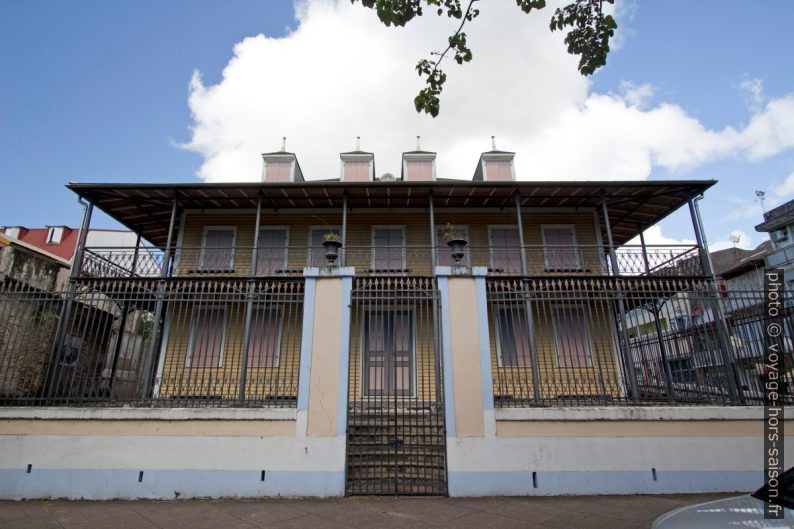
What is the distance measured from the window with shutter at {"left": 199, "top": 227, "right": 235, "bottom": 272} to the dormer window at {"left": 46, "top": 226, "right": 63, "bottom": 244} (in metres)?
23.8

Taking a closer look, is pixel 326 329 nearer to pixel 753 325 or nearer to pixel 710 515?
pixel 710 515

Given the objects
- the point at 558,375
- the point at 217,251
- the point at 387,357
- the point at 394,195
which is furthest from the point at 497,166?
the point at 217,251

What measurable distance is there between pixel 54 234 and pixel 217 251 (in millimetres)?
25152

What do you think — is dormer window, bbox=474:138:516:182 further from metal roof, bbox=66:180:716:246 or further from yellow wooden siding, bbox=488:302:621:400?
yellow wooden siding, bbox=488:302:621:400

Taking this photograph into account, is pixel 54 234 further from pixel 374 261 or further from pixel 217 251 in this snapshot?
pixel 374 261

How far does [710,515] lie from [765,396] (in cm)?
496

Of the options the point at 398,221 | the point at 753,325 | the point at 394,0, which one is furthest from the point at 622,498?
the point at 398,221

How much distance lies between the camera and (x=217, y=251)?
502 inches

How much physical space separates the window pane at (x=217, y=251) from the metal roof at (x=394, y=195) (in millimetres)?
897

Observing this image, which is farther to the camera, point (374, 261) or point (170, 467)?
point (374, 261)

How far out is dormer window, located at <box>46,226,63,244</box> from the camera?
2858cm

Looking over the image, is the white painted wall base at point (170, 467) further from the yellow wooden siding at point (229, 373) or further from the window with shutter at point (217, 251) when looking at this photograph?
the window with shutter at point (217, 251)

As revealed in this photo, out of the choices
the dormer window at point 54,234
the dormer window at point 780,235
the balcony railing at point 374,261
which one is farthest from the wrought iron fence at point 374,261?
the dormer window at point 54,234

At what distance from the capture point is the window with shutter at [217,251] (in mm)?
12352
